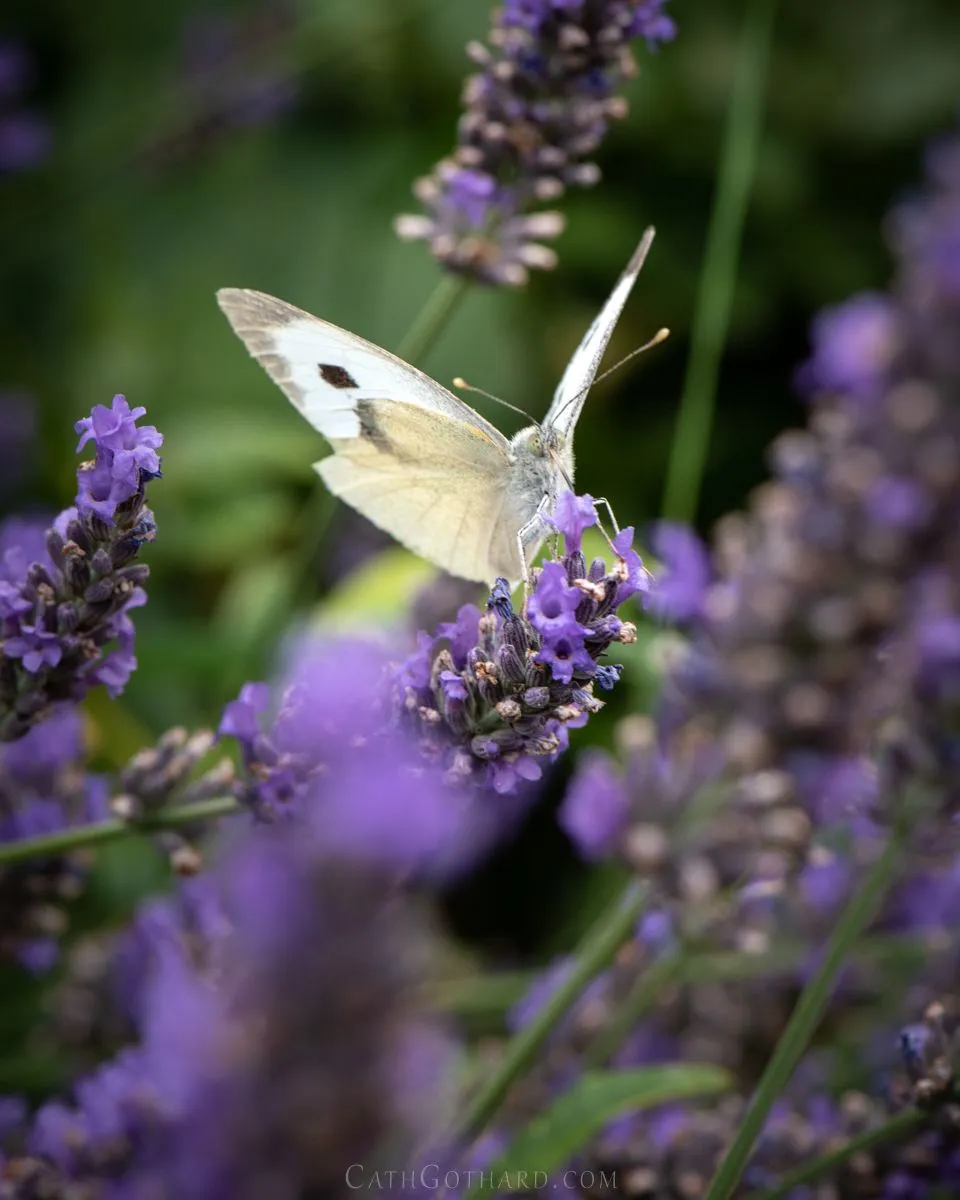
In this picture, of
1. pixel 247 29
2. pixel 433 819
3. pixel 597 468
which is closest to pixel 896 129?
pixel 597 468

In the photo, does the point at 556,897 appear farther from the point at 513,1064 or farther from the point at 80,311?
the point at 80,311

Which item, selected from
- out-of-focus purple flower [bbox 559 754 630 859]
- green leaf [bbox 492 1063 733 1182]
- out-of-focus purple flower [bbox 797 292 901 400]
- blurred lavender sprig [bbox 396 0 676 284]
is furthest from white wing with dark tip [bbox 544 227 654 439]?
out-of-focus purple flower [bbox 797 292 901 400]

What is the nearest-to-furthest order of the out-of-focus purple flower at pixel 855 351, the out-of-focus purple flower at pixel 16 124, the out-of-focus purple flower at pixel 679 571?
1. the out-of-focus purple flower at pixel 679 571
2. the out-of-focus purple flower at pixel 855 351
3. the out-of-focus purple flower at pixel 16 124

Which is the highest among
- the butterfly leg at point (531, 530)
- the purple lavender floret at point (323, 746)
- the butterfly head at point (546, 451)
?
the butterfly head at point (546, 451)

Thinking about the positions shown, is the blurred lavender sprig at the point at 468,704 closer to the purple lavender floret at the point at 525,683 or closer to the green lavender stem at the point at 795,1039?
the purple lavender floret at the point at 525,683

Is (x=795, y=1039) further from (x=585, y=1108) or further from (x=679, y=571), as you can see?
(x=679, y=571)

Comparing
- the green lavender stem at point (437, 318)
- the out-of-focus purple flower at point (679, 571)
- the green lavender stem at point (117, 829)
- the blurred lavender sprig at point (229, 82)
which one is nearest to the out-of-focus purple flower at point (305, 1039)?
the green lavender stem at point (117, 829)
